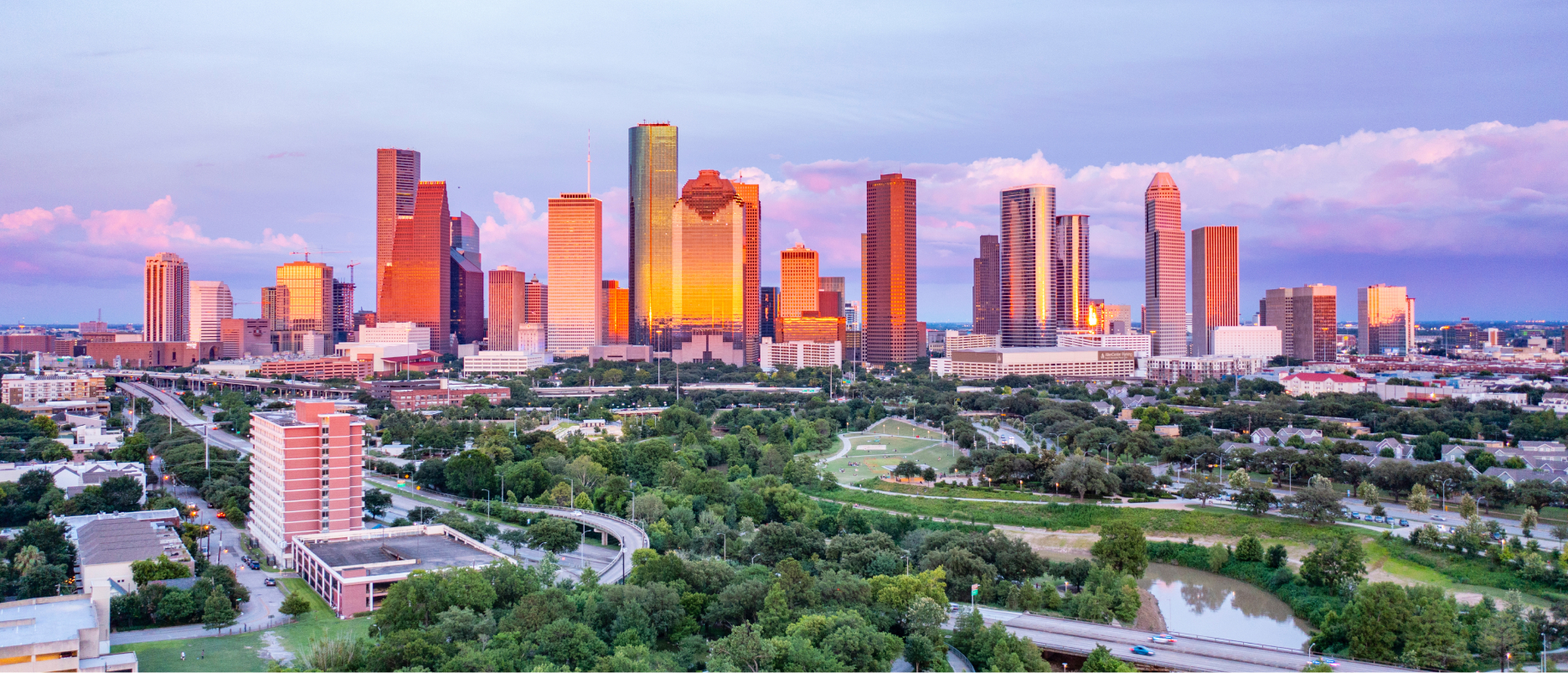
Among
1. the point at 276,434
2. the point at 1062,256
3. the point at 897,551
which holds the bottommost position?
the point at 897,551

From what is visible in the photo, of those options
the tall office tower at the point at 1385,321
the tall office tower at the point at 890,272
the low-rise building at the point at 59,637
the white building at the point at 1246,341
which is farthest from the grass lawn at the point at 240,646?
the tall office tower at the point at 1385,321

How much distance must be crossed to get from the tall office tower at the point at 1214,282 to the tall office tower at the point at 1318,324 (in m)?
5.86

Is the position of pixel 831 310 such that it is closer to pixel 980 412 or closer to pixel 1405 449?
pixel 980 412

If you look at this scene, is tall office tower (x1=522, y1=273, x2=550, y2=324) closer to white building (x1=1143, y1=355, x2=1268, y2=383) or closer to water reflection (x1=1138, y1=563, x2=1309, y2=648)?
white building (x1=1143, y1=355, x2=1268, y2=383)

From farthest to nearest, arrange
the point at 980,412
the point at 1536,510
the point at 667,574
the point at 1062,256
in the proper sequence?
the point at 1062,256 < the point at 980,412 < the point at 1536,510 < the point at 667,574

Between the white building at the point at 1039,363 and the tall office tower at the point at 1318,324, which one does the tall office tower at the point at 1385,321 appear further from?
the white building at the point at 1039,363

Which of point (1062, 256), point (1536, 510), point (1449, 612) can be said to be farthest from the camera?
point (1062, 256)

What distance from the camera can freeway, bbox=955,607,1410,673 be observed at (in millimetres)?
15977

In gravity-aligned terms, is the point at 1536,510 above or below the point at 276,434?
below

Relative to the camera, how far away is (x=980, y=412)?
53.1m

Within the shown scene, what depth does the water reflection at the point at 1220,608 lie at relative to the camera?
19547 mm

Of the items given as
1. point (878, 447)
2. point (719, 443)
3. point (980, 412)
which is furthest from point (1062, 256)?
point (719, 443)

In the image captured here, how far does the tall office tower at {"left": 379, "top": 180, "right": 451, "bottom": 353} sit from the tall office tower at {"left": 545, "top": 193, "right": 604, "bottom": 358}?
36.5ft

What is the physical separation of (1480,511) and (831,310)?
225 feet
